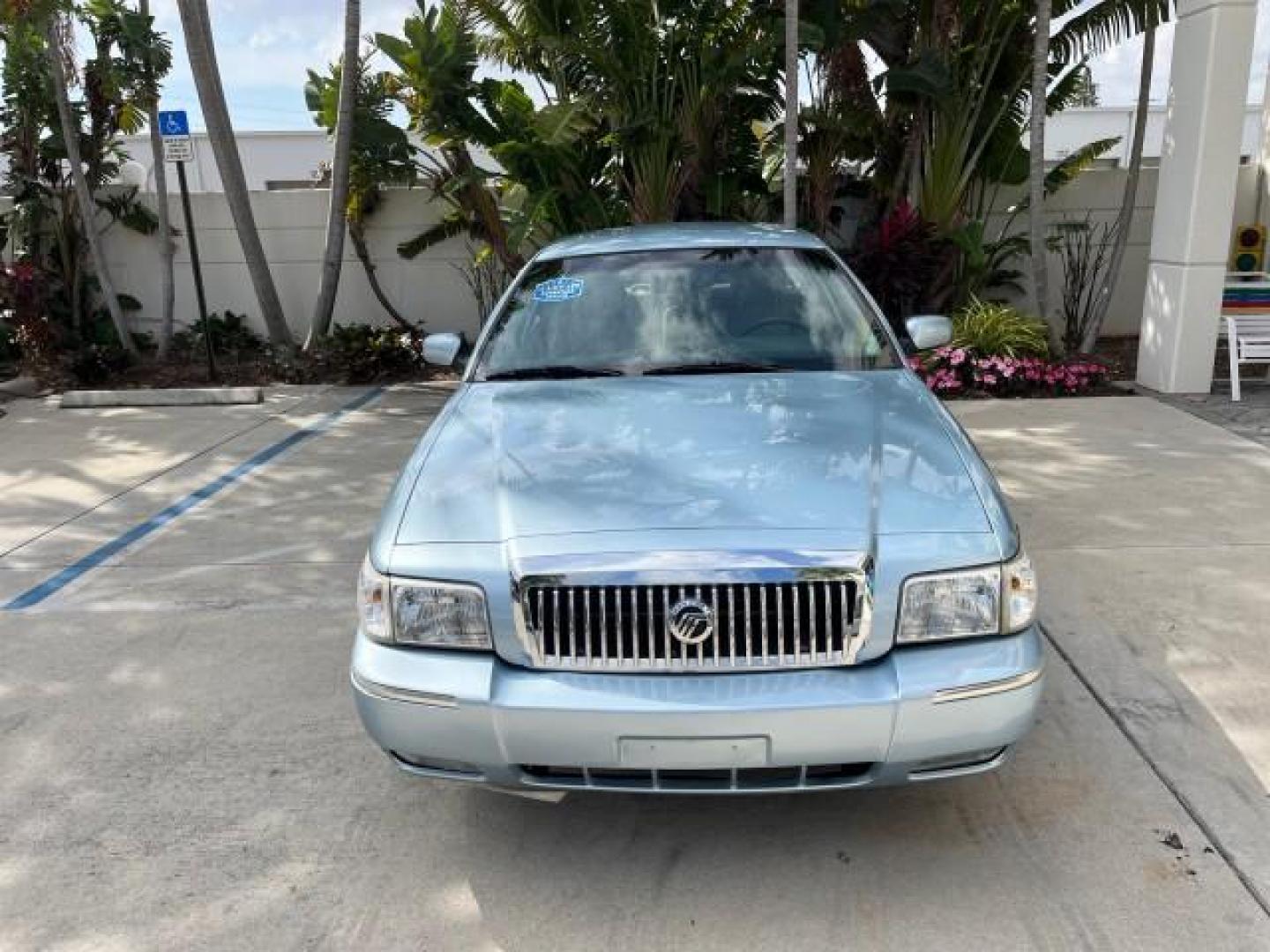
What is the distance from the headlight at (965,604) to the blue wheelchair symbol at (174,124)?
8.41 meters

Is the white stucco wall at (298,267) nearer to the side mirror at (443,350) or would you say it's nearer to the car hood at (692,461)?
the side mirror at (443,350)

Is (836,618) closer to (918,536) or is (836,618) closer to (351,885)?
(918,536)

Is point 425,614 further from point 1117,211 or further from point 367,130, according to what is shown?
point 1117,211

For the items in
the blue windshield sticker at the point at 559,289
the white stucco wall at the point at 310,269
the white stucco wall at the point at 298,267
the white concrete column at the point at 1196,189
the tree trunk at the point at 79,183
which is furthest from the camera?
the white stucco wall at the point at 298,267

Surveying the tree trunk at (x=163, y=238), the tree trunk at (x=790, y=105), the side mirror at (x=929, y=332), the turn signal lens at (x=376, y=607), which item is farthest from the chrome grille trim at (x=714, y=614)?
the tree trunk at (x=163, y=238)

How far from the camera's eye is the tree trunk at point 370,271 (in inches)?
443

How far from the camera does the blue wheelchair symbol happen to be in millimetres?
8719

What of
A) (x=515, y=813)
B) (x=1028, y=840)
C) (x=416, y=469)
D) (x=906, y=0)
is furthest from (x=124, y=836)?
(x=906, y=0)

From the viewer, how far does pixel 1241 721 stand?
344 cm

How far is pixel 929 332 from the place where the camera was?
447cm

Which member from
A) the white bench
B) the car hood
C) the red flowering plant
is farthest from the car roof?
the red flowering plant

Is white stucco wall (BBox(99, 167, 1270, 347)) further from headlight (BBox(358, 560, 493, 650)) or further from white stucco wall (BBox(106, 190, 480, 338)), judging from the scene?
headlight (BBox(358, 560, 493, 650))

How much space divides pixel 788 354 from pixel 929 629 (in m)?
1.63

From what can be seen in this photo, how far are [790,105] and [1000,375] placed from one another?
9.71 ft
